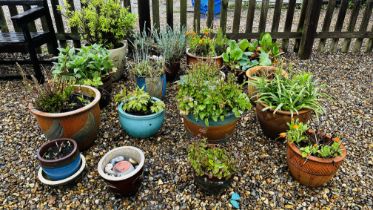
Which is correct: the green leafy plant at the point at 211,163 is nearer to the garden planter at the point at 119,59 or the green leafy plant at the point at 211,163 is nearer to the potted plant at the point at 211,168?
the potted plant at the point at 211,168

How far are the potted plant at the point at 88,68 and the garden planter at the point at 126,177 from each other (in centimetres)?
84

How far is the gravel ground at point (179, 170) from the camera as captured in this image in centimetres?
220

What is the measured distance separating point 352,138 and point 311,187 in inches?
34.9

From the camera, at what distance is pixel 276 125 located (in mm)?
2637

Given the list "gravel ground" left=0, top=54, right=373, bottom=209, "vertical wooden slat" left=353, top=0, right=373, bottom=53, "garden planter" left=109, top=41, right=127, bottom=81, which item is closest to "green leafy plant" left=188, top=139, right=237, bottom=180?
"gravel ground" left=0, top=54, right=373, bottom=209

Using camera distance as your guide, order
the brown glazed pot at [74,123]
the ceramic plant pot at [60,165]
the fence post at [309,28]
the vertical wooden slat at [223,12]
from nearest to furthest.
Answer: the ceramic plant pot at [60,165] → the brown glazed pot at [74,123] → the fence post at [309,28] → the vertical wooden slat at [223,12]

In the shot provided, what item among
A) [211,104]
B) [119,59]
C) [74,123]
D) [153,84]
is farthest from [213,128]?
[119,59]

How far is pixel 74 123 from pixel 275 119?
173 centimetres

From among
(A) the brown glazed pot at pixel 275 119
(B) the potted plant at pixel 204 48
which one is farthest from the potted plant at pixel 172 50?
(A) the brown glazed pot at pixel 275 119

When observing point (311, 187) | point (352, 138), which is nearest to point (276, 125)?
point (311, 187)

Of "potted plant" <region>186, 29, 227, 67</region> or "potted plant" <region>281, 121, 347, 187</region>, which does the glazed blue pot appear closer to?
"potted plant" <region>281, 121, 347, 187</region>

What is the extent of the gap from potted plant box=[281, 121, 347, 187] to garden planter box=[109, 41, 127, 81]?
224 cm

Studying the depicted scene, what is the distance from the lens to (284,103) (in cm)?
257

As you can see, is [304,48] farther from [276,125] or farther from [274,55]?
[276,125]
